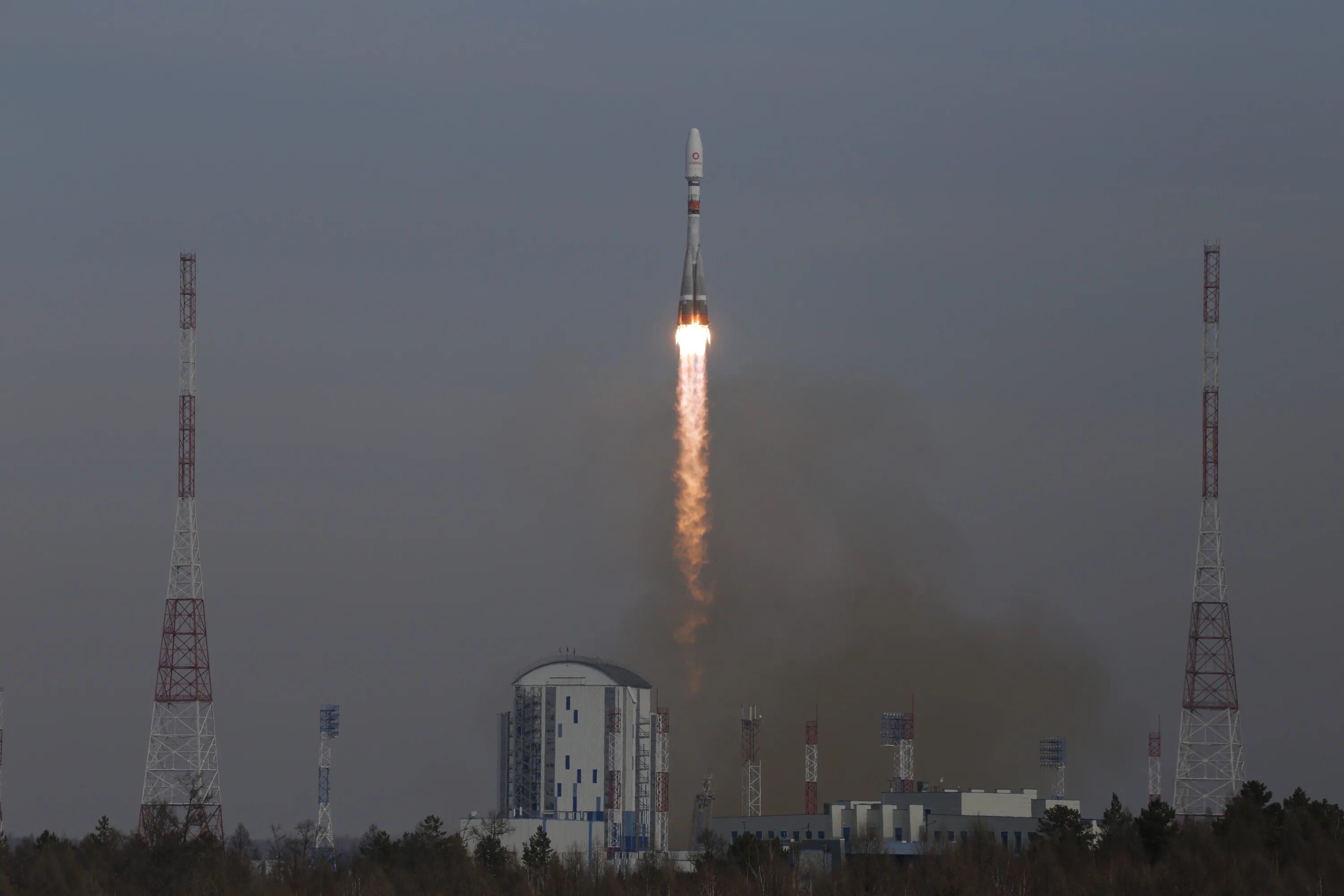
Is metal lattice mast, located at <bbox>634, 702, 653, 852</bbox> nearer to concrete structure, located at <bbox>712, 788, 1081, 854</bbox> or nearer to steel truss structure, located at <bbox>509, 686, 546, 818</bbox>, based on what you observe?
steel truss structure, located at <bbox>509, 686, 546, 818</bbox>

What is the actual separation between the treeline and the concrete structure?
7.30 feet

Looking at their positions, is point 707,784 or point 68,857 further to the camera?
point 707,784

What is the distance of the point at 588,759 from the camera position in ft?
370

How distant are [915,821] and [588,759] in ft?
72.5

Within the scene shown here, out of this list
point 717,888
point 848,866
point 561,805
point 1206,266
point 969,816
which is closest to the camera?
point 717,888

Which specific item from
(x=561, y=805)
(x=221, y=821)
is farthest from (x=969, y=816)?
(x=221, y=821)

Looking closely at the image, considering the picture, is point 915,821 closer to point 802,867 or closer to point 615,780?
point 802,867

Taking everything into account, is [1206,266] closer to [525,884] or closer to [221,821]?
[525,884]

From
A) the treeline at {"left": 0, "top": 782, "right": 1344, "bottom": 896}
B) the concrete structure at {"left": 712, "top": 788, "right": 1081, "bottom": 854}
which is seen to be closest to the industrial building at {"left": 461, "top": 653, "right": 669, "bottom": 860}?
the concrete structure at {"left": 712, "top": 788, "right": 1081, "bottom": 854}

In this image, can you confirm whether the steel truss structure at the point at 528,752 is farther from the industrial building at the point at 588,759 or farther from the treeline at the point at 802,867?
the treeline at the point at 802,867

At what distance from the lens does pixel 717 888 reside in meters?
75.4

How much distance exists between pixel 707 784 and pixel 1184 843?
40182mm

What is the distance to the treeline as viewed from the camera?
69.3 meters

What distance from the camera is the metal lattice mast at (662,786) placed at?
116m
